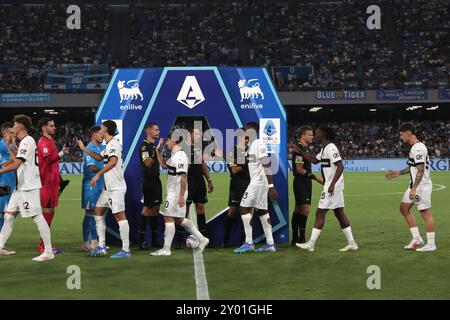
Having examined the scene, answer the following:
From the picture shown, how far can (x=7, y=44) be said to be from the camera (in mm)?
50594

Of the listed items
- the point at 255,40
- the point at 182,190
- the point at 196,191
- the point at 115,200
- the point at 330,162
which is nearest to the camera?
the point at 182,190

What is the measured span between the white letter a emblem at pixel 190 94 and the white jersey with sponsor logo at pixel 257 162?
158 centimetres

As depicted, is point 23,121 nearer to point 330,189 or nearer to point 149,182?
point 149,182

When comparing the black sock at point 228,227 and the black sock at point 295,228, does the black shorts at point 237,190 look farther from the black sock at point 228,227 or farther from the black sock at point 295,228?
the black sock at point 295,228

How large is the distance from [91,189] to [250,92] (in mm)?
3368

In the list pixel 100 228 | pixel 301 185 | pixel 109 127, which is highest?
pixel 109 127

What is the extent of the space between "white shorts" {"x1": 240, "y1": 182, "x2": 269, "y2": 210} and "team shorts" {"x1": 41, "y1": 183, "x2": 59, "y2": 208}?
126 inches

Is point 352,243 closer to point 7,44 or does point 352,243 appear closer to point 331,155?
point 331,155

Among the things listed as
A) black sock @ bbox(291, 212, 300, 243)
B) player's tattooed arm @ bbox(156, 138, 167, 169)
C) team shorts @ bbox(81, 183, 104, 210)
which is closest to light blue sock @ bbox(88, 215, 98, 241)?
team shorts @ bbox(81, 183, 104, 210)

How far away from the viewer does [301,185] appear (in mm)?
11617

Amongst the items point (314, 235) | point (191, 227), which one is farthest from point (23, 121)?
point (314, 235)
